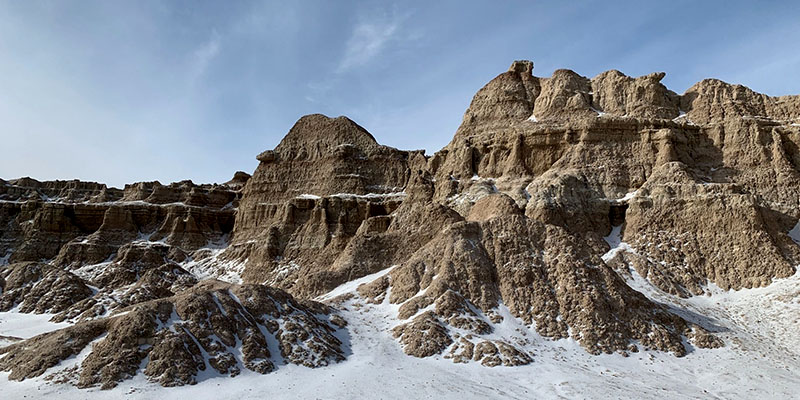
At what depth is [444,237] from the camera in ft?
139

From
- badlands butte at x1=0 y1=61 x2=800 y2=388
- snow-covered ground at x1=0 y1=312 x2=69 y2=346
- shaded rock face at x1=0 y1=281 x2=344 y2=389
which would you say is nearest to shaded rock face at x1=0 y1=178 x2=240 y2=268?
badlands butte at x1=0 y1=61 x2=800 y2=388

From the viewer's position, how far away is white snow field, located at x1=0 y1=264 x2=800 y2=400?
2359 centimetres

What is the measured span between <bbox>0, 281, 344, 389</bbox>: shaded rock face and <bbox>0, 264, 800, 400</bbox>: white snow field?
0.57m

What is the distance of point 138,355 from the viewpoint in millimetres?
24328

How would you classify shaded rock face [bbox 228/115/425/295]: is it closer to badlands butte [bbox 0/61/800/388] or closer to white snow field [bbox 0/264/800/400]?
badlands butte [bbox 0/61/800/388]

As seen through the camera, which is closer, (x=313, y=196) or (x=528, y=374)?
(x=528, y=374)

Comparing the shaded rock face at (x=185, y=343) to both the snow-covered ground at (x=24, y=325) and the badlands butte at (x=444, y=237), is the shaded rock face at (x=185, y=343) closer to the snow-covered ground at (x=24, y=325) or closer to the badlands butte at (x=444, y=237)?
the badlands butte at (x=444, y=237)

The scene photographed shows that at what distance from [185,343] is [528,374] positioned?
1745 cm

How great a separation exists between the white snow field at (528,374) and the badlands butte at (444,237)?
74cm

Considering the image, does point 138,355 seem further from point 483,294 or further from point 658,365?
point 658,365

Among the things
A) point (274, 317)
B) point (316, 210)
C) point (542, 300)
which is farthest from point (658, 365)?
point (316, 210)

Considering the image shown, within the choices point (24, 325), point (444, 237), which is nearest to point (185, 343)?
point (444, 237)

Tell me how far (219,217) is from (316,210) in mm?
22006

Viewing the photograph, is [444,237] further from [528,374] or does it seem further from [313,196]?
[313,196]
